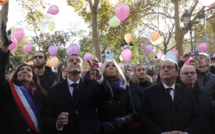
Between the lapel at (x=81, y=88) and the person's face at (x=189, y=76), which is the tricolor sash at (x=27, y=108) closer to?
the lapel at (x=81, y=88)

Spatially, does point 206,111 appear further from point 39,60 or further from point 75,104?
point 39,60

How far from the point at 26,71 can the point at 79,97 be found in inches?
40.9

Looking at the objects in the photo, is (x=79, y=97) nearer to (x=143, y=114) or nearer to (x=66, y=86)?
(x=66, y=86)

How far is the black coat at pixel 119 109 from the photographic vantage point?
3.34m

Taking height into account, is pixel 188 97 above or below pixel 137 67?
below

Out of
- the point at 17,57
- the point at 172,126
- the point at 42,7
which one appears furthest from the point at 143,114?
the point at 17,57

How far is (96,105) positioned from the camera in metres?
3.24

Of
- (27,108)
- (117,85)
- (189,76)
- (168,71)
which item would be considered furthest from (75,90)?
(189,76)

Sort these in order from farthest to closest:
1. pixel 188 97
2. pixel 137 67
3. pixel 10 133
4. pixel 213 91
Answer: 1. pixel 137 67
2. pixel 213 91
3. pixel 188 97
4. pixel 10 133

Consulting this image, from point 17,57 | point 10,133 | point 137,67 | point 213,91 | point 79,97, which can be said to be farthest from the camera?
point 17,57

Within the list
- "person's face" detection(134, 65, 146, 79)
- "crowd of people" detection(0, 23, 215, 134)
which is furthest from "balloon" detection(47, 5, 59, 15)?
"crowd of people" detection(0, 23, 215, 134)

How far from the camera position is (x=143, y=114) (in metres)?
3.21

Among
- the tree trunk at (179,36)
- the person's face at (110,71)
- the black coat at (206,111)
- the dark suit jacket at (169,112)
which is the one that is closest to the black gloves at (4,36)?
the person's face at (110,71)

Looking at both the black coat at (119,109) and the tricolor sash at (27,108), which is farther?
the black coat at (119,109)
